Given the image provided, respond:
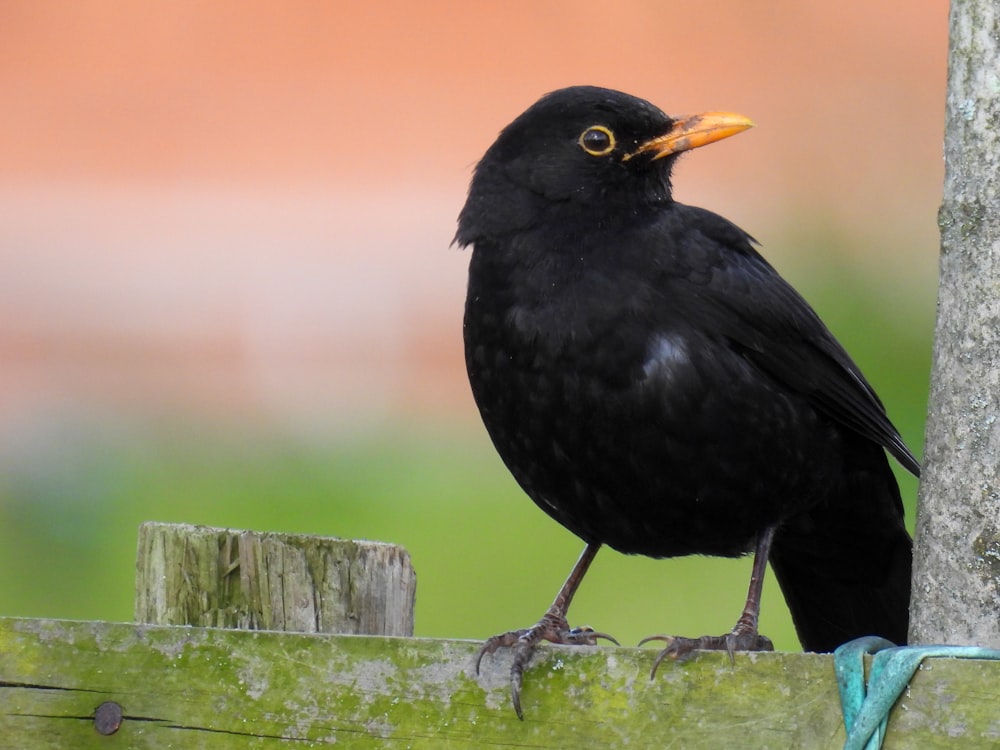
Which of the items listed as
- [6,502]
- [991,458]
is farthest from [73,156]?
[991,458]

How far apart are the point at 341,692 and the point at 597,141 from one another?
1823 millimetres

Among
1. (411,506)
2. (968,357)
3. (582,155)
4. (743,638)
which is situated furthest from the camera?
(411,506)

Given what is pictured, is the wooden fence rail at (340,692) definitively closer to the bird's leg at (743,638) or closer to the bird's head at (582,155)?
the bird's leg at (743,638)

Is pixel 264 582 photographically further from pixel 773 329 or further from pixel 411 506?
pixel 411 506

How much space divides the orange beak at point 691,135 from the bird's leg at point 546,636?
0.97 m

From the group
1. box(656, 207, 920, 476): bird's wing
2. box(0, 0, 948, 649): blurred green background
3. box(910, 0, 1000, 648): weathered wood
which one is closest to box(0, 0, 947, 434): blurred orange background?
box(0, 0, 948, 649): blurred green background

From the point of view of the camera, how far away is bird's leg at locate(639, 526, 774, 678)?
2.41m

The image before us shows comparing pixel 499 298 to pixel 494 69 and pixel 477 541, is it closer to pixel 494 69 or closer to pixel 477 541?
pixel 477 541

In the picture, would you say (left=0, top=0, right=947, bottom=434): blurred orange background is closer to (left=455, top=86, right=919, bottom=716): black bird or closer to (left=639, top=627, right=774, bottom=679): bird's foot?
(left=455, top=86, right=919, bottom=716): black bird

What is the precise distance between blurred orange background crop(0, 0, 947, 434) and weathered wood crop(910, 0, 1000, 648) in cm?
723

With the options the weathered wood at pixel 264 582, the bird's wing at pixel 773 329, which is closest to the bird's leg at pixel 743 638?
the bird's wing at pixel 773 329

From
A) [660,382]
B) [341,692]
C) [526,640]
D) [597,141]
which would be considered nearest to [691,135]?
[597,141]

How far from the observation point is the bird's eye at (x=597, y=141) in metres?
3.84

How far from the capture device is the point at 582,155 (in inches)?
151
